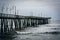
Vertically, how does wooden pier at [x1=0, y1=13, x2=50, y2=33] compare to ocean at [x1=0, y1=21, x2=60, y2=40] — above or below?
above

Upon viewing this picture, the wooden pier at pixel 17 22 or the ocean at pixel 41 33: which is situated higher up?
the wooden pier at pixel 17 22

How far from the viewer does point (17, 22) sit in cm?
157

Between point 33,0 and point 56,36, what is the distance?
0.73 m

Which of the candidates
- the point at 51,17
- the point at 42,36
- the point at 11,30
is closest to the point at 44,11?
the point at 51,17

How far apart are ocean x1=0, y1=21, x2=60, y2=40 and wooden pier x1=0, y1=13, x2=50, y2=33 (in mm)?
75

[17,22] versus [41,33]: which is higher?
[17,22]

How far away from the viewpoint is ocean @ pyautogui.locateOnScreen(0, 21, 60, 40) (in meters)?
1.53

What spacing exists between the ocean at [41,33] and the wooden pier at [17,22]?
8 cm

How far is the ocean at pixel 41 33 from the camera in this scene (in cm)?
153

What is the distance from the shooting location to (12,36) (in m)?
1.53

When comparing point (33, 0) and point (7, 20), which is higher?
point (33, 0)

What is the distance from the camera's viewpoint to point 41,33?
1561mm

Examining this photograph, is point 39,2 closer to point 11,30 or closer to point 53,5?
point 53,5

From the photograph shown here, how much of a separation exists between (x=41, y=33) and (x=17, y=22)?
45 cm
